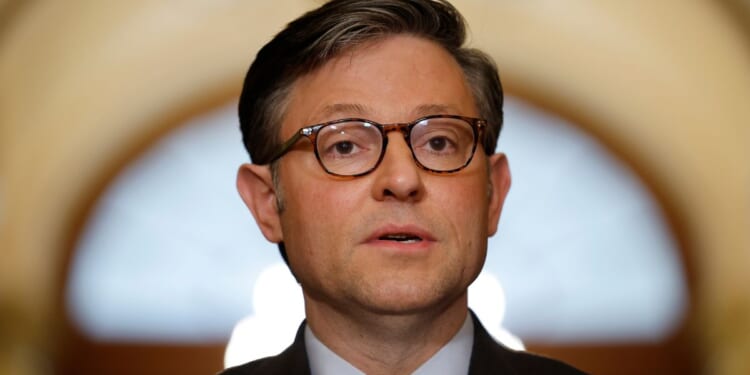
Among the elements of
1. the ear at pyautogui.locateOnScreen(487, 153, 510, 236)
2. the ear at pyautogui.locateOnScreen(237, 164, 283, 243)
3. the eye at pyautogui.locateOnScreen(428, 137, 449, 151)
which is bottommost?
the ear at pyautogui.locateOnScreen(487, 153, 510, 236)

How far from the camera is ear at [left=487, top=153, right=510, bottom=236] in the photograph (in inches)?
63.5

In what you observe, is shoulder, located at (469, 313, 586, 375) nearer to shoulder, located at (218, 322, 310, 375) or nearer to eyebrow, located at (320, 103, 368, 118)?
shoulder, located at (218, 322, 310, 375)

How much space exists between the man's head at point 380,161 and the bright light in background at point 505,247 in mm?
365

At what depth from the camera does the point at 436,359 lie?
5.05 ft

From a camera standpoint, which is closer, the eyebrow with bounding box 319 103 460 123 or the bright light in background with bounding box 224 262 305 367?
the eyebrow with bounding box 319 103 460 123

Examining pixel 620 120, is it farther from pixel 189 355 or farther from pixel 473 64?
pixel 189 355

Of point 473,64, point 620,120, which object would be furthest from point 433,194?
point 620,120

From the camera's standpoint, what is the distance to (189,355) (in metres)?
1.86

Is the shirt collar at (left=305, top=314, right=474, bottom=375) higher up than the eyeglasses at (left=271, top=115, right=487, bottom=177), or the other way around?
the eyeglasses at (left=271, top=115, right=487, bottom=177)

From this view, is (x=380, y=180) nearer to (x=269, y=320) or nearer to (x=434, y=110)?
(x=434, y=110)

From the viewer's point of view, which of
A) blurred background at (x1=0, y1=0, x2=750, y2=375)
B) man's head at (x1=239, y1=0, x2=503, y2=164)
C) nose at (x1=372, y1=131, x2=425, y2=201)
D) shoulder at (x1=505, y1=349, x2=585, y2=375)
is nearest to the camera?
nose at (x1=372, y1=131, x2=425, y2=201)

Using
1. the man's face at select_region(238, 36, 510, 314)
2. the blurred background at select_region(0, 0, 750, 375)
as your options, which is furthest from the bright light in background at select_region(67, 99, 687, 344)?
the man's face at select_region(238, 36, 510, 314)

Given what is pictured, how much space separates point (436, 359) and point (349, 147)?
0.36 m

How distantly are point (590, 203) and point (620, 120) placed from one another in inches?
12.0
